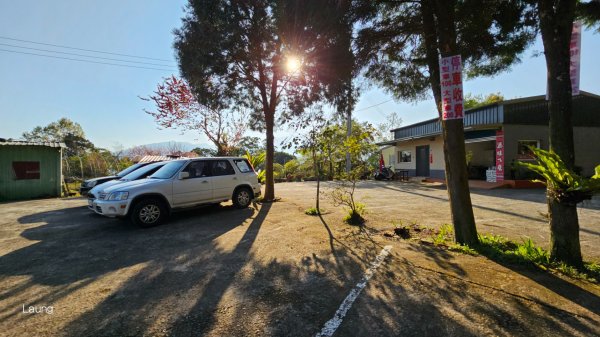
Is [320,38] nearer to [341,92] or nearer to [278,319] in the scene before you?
[341,92]

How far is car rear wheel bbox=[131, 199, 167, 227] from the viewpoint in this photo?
248 inches

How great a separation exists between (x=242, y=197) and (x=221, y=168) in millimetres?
1162

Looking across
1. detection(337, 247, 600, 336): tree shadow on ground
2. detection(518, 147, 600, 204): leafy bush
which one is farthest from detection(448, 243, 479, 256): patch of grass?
detection(518, 147, 600, 204): leafy bush

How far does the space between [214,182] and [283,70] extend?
13.7 feet

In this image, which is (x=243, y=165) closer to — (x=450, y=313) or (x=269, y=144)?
(x=269, y=144)

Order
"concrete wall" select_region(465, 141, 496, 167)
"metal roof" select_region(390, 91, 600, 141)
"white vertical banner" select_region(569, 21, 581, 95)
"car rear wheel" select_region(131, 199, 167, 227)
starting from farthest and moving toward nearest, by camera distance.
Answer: "concrete wall" select_region(465, 141, 496, 167) < "metal roof" select_region(390, 91, 600, 141) < "car rear wheel" select_region(131, 199, 167, 227) < "white vertical banner" select_region(569, 21, 581, 95)

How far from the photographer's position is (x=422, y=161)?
2056 cm

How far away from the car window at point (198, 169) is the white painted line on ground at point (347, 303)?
17.4 feet

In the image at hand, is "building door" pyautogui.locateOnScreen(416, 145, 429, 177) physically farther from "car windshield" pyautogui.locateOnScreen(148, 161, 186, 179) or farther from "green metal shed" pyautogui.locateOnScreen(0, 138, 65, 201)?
"green metal shed" pyautogui.locateOnScreen(0, 138, 65, 201)

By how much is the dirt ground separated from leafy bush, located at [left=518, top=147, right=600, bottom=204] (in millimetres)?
1010

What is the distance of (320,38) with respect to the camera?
5602 mm

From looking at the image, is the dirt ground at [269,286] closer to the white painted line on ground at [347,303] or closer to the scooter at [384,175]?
the white painted line on ground at [347,303]

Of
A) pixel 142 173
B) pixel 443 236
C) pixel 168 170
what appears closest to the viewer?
pixel 443 236

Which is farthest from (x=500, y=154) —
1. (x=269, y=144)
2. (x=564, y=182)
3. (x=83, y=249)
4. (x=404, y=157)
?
(x=83, y=249)
